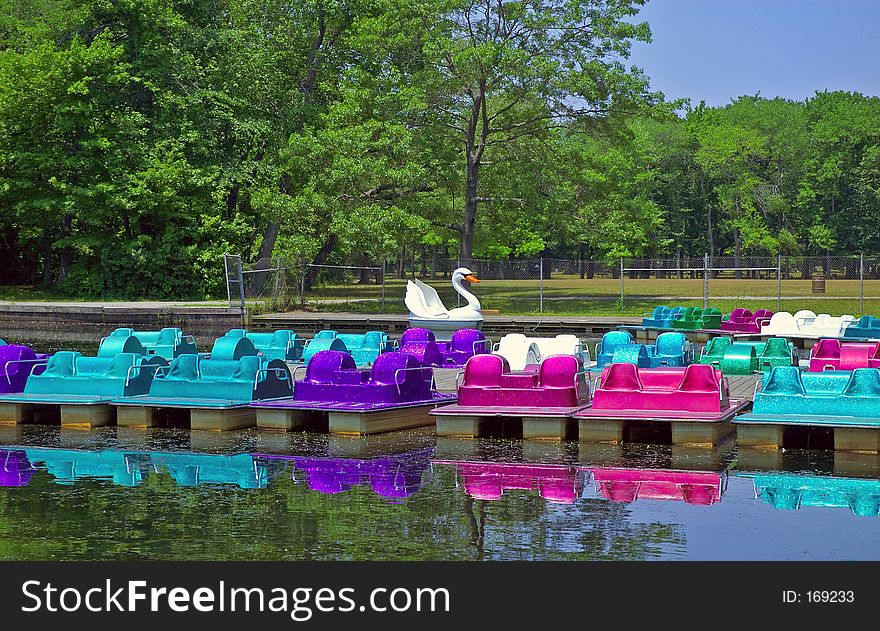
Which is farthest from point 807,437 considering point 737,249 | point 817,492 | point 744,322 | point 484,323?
point 737,249

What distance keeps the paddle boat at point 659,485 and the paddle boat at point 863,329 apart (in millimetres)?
17557

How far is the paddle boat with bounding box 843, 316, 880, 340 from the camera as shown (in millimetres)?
29984

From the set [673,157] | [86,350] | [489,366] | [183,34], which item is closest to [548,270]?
[673,157]

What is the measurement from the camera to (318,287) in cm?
6244

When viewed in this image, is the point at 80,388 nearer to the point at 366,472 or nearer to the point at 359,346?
the point at 359,346

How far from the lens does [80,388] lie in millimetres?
19328

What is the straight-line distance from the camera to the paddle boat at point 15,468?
14.1m

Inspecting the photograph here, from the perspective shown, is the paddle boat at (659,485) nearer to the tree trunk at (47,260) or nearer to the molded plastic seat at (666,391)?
A: the molded plastic seat at (666,391)

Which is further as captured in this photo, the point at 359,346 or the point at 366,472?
the point at 359,346

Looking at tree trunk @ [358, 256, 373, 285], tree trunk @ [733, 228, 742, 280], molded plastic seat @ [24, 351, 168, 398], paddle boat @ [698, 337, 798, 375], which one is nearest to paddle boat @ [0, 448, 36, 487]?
molded plastic seat @ [24, 351, 168, 398]

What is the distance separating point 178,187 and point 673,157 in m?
59.6

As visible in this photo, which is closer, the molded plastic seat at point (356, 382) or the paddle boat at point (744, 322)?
the molded plastic seat at point (356, 382)

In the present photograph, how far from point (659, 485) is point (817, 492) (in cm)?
167

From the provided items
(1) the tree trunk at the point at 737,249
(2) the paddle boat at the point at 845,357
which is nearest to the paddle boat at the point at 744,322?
(2) the paddle boat at the point at 845,357
